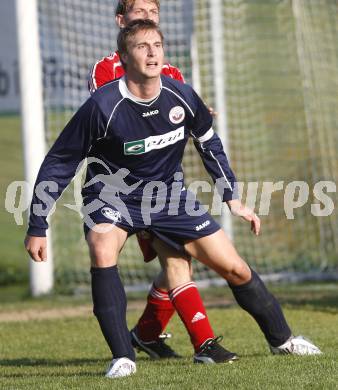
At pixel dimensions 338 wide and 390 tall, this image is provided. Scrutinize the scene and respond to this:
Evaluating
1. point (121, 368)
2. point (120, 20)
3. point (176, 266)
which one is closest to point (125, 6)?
point (120, 20)

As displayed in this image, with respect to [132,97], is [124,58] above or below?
above

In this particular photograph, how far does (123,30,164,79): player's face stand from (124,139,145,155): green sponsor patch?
0.34 m

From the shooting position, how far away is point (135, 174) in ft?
18.9

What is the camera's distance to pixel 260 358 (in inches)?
237

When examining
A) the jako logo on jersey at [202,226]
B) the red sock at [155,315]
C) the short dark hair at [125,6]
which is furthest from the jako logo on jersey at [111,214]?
the short dark hair at [125,6]

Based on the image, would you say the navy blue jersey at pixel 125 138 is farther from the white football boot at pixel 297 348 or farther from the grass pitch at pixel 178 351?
the white football boot at pixel 297 348

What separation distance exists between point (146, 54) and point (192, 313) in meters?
1.49

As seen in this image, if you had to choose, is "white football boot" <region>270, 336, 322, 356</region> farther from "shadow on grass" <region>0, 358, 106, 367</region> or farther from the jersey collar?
the jersey collar

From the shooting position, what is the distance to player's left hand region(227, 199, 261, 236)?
19.3 feet

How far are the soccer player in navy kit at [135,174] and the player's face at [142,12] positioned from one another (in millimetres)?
625

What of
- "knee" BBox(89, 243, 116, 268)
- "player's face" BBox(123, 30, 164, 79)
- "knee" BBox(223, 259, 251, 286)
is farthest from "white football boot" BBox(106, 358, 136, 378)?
"player's face" BBox(123, 30, 164, 79)

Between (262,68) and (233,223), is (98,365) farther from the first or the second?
(262,68)

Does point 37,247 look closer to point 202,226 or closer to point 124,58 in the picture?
point 202,226

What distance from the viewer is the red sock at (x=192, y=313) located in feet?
19.7
